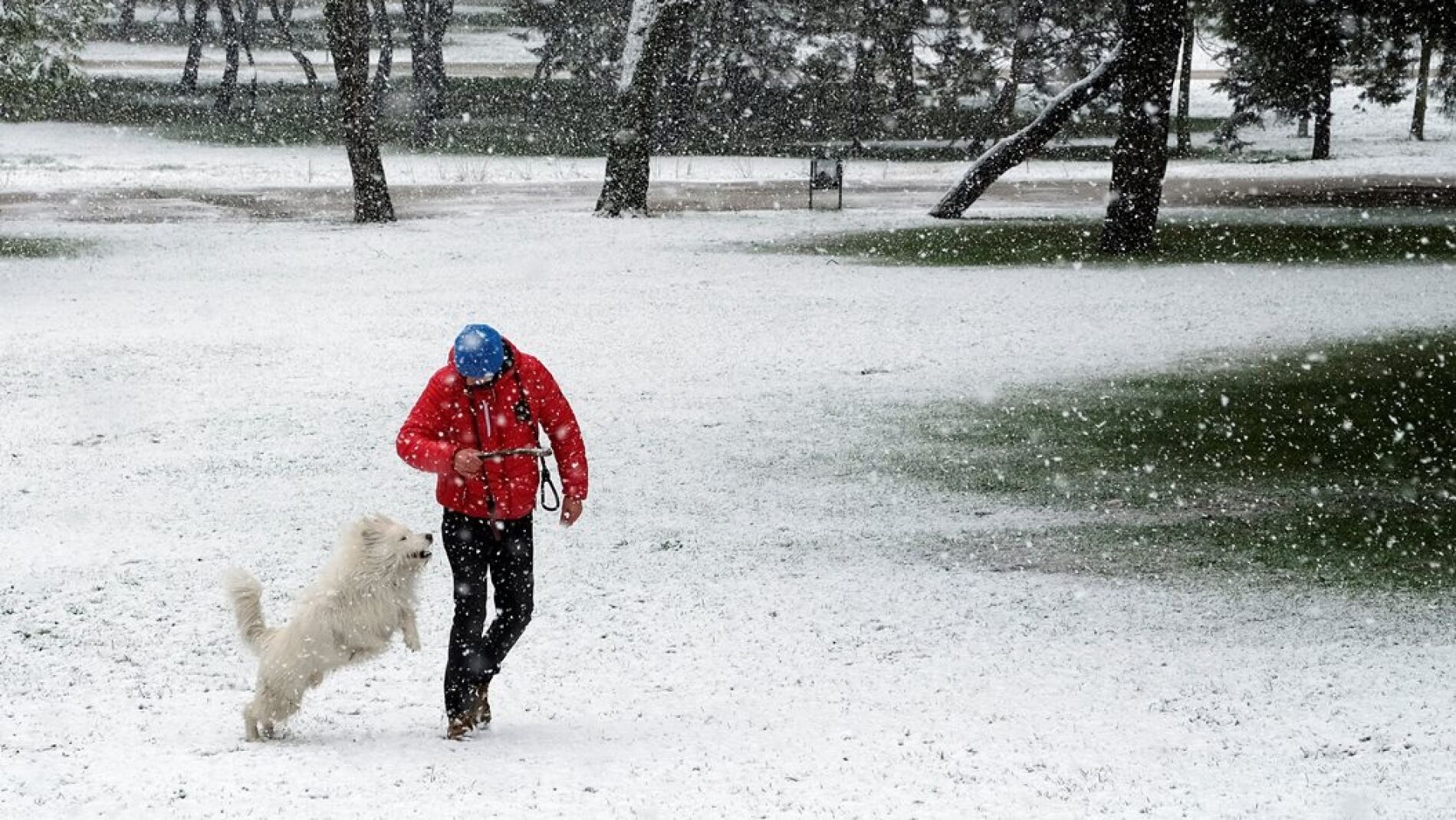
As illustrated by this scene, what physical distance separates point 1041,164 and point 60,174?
25913mm

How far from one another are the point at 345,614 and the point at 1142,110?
19.4m

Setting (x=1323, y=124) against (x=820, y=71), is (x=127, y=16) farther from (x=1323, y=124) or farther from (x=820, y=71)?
(x=1323, y=124)

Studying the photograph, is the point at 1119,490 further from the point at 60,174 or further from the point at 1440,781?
the point at 60,174

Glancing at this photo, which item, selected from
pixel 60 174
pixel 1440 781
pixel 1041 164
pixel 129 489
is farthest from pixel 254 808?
pixel 1041 164

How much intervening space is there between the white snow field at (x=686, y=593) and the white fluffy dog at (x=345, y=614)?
0.25 m

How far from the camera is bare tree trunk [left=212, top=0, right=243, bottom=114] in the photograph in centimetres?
5669

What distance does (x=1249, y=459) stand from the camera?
12.0m

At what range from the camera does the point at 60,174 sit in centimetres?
3809

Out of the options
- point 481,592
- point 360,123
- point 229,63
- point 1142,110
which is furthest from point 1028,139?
point 229,63

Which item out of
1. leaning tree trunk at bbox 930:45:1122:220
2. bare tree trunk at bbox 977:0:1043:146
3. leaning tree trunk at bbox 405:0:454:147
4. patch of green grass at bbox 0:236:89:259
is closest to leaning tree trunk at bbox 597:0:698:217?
leaning tree trunk at bbox 930:45:1122:220

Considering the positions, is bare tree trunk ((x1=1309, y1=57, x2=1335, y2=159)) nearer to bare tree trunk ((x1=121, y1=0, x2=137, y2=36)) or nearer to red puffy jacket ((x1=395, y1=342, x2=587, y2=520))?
red puffy jacket ((x1=395, y1=342, x2=587, y2=520))

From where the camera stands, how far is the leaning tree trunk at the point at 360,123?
27.3 metres

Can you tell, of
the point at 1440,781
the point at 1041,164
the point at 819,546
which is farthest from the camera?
the point at 1041,164

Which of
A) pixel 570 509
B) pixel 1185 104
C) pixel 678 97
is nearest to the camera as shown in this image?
pixel 570 509
